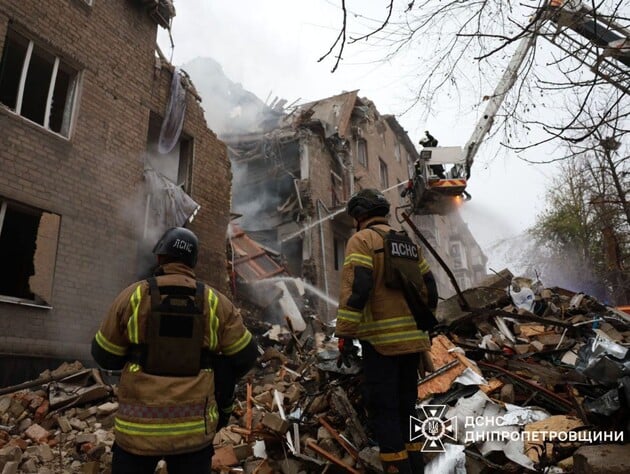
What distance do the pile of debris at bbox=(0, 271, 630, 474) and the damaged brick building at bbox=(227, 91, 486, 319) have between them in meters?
9.50

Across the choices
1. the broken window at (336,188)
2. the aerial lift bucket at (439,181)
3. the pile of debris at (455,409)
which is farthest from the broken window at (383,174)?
the pile of debris at (455,409)

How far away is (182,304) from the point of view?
241 cm

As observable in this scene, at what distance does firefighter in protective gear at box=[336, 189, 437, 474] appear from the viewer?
9.23 ft

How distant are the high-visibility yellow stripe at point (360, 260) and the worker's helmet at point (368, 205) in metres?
0.50

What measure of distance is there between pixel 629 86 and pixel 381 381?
3.06 metres

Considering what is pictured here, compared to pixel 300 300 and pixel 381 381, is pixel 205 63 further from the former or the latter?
pixel 381 381

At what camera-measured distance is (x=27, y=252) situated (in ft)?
22.1

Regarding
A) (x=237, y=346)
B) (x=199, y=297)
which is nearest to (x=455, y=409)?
(x=237, y=346)

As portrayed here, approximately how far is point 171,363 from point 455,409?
2724mm

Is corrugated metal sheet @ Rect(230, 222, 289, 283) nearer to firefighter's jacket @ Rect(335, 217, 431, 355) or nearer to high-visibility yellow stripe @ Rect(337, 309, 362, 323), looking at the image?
firefighter's jacket @ Rect(335, 217, 431, 355)

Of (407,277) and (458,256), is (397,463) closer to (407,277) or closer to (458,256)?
(407,277)

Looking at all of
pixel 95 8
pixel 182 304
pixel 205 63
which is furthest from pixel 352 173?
pixel 182 304

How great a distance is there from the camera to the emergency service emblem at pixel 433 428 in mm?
3074

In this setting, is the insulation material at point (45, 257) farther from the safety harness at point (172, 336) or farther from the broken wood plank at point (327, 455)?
the safety harness at point (172, 336)
